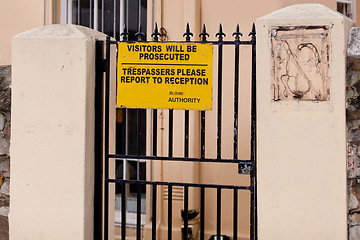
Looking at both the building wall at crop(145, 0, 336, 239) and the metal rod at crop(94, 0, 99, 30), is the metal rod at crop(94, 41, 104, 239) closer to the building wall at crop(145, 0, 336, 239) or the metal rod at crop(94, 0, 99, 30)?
the building wall at crop(145, 0, 336, 239)

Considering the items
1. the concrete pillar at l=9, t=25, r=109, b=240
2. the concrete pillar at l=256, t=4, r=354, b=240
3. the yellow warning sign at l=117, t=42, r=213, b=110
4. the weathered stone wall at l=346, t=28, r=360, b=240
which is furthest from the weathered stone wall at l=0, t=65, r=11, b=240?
the weathered stone wall at l=346, t=28, r=360, b=240

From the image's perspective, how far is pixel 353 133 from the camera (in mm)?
2797

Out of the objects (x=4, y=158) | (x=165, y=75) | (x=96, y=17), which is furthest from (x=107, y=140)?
(x=96, y=17)

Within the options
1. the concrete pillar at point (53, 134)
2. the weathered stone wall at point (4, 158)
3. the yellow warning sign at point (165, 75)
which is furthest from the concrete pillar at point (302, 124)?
the weathered stone wall at point (4, 158)

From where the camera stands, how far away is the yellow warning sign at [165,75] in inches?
118

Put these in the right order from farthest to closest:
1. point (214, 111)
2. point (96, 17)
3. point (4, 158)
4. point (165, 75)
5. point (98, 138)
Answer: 1. point (96, 17)
2. point (214, 111)
3. point (4, 158)
4. point (98, 138)
5. point (165, 75)

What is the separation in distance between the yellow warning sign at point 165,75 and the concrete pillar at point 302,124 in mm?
439

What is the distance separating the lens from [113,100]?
10.7ft

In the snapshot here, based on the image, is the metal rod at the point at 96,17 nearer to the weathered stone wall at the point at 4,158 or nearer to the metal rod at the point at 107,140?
the weathered stone wall at the point at 4,158

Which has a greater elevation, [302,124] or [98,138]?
[302,124]

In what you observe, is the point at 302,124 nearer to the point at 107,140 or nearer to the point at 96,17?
the point at 107,140

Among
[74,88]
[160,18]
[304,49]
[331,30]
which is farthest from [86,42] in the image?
[160,18]

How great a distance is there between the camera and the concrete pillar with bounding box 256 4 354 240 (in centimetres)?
275

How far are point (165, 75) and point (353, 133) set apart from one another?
1.47 meters
